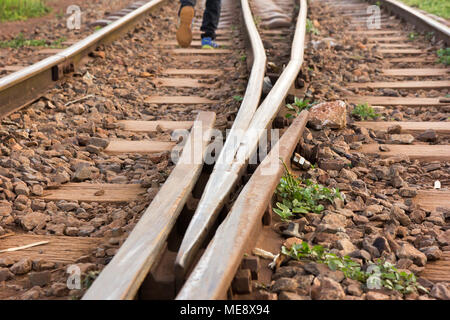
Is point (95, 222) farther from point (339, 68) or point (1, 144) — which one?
point (339, 68)

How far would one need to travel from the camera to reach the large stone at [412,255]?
208 centimetres

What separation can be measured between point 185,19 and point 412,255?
4.36 metres

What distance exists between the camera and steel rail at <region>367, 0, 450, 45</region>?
21.7 ft

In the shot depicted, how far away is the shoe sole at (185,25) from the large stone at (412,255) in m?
4.17

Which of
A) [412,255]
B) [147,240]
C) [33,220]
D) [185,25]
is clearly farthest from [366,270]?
[185,25]

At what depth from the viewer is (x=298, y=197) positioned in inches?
95.3

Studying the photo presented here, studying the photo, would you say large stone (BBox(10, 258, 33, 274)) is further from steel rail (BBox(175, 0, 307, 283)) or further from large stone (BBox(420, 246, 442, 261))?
large stone (BBox(420, 246, 442, 261))

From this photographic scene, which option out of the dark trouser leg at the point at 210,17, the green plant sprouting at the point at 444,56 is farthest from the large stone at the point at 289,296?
the dark trouser leg at the point at 210,17

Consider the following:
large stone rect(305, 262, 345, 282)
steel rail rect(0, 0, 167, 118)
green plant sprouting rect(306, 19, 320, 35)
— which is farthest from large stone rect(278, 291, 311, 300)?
green plant sprouting rect(306, 19, 320, 35)

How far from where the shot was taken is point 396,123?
12.7ft

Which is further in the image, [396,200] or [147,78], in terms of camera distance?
[147,78]

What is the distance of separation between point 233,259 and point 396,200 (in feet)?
4.18

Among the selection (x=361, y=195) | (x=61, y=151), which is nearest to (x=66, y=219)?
(x=61, y=151)

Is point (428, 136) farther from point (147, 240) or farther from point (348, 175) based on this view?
point (147, 240)
